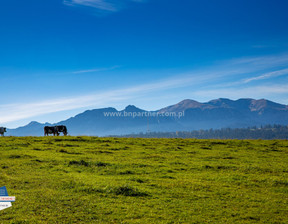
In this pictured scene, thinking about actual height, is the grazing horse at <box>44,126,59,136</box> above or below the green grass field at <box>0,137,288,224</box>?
above

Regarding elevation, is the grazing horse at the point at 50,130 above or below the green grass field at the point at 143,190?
above

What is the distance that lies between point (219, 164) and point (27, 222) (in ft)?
56.1

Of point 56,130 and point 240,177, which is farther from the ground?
point 56,130

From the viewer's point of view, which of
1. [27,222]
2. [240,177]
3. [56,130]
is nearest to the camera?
Answer: [27,222]

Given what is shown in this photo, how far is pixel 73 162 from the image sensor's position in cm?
2195

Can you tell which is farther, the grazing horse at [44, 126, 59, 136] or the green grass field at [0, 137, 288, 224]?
the grazing horse at [44, 126, 59, 136]

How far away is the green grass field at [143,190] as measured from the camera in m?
11.3

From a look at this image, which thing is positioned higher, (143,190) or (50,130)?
(50,130)

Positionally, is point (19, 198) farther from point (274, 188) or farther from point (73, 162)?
point (274, 188)

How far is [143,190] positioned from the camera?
1472cm

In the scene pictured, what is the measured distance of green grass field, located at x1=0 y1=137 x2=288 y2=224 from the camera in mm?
11273

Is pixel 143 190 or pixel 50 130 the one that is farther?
pixel 50 130

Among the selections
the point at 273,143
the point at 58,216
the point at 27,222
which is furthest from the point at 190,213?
the point at 273,143

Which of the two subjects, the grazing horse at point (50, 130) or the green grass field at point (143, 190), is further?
the grazing horse at point (50, 130)
